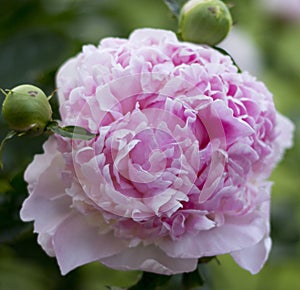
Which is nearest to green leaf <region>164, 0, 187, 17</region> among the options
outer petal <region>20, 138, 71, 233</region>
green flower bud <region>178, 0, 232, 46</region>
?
green flower bud <region>178, 0, 232, 46</region>

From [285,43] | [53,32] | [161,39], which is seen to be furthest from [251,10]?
[161,39]

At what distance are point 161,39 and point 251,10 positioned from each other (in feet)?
2.21

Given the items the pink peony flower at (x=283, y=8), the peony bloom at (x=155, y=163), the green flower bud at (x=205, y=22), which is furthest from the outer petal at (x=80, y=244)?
the pink peony flower at (x=283, y=8)

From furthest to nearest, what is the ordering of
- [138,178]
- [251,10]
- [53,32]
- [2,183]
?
1. [251,10]
2. [53,32]
3. [2,183]
4. [138,178]

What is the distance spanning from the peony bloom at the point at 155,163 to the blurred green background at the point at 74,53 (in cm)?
9

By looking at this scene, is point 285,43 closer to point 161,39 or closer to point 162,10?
point 162,10

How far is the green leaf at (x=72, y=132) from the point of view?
45cm

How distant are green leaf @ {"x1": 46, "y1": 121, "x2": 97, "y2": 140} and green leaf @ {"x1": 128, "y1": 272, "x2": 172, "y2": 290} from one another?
0.44ft

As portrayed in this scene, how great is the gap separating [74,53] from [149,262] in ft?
0.99

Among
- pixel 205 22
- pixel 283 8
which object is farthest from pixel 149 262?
pixel 283 8

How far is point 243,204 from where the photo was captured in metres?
0.48

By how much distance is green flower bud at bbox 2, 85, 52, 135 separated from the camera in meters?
0.45

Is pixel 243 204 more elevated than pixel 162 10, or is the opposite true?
pixel 243 204

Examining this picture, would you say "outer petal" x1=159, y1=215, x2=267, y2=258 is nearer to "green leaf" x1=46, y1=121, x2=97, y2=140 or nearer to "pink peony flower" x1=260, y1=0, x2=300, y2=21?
"green leaf" x1=46, y1=121, x2=97, y2=140
